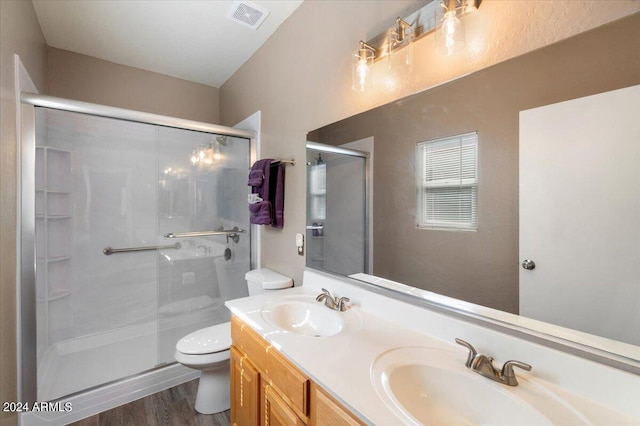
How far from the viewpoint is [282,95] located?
6.46ft

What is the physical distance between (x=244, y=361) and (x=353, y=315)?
0.53 meters

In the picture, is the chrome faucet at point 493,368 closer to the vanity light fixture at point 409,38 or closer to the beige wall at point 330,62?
the beige wall at point 330,62

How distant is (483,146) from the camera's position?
0.90 metres

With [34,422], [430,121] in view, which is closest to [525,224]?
[430,121]

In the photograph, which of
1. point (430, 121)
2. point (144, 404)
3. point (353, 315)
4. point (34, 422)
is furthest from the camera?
point (144, 404)

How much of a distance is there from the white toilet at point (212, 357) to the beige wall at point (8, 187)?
30.0 inches

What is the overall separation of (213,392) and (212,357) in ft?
1.05

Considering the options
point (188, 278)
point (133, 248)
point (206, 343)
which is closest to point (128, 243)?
point (133, 248)

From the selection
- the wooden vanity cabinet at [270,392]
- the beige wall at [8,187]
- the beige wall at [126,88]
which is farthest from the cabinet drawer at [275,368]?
the beige wall at [126,88]

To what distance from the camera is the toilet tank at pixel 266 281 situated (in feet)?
5.96

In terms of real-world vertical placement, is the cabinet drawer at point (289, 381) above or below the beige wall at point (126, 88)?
below

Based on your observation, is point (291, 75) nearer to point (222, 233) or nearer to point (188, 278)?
point (222, 233)

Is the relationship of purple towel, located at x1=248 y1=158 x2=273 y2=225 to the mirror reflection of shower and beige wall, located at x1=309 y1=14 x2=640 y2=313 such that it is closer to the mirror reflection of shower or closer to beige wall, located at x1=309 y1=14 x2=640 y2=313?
the mirror reflection of shower

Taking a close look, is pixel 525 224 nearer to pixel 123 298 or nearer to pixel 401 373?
pixel 401 373
